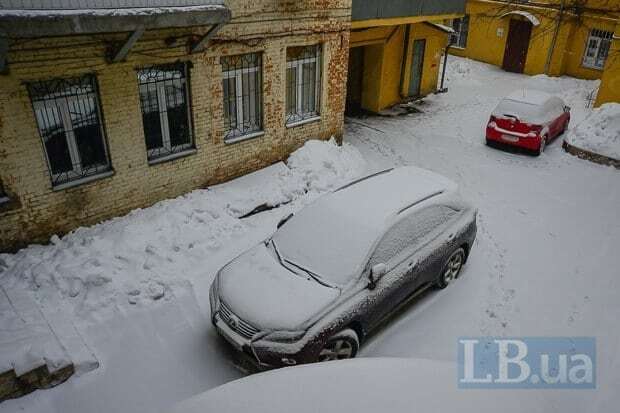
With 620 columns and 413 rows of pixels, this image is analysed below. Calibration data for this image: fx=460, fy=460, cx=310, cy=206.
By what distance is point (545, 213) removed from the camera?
395 inches

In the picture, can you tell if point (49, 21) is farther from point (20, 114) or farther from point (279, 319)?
point (279, 319)

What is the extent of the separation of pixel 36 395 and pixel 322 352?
337cm

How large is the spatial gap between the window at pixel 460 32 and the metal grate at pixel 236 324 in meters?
23.3

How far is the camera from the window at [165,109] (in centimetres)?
822

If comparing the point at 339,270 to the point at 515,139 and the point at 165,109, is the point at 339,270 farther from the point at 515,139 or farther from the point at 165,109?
the point at 515,139

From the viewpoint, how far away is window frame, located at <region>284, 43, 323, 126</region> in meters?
10.5

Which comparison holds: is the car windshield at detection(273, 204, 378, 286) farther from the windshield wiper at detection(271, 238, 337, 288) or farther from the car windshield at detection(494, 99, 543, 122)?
the car windshield at detection(494, 99, 543, 122)

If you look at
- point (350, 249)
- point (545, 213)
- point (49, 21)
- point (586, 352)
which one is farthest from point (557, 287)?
point (49, 21)

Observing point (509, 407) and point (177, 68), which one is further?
point (177, 68)

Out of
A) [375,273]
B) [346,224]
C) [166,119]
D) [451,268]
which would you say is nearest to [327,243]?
[346,224]

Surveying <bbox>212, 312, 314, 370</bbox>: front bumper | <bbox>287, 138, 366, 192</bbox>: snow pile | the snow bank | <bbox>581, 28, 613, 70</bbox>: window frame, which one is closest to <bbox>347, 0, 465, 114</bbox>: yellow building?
<bbox>287, 138, 366, 192</bbox>: snow pile

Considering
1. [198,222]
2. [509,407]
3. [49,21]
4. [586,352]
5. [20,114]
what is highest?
[49,21]

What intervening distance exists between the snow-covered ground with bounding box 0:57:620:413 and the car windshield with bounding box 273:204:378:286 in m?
1.26

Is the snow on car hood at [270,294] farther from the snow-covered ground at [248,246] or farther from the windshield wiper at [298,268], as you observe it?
the snow-covered ground at [248,246]
